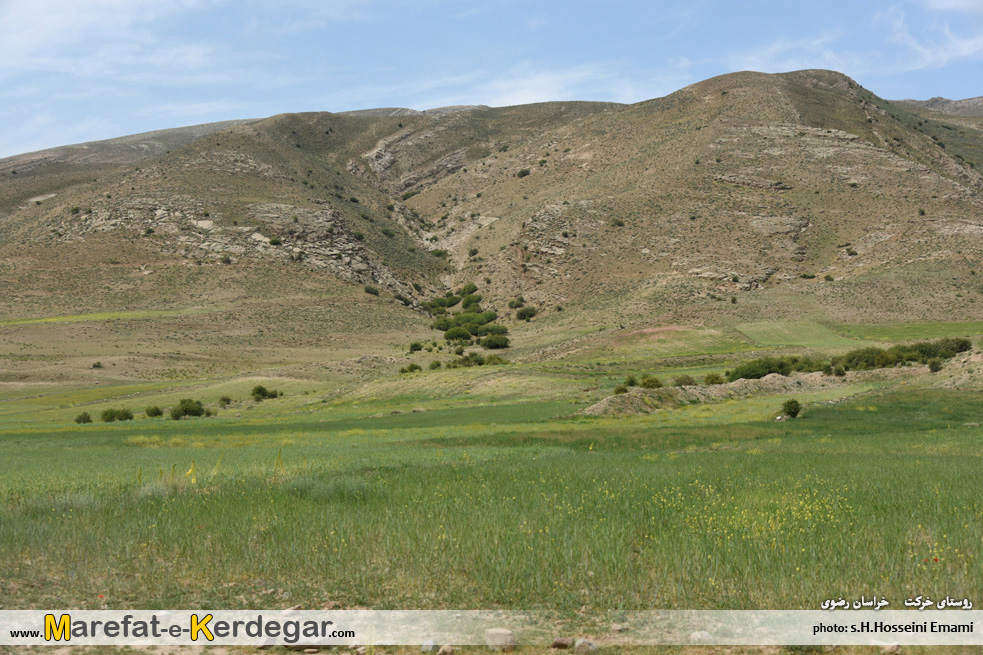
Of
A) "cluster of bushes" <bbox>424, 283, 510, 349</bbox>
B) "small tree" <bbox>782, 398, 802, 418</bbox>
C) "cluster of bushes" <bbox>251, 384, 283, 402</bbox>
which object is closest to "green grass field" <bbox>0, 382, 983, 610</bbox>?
"small tree" <bbox>782, 398, 802, 418</bbox>

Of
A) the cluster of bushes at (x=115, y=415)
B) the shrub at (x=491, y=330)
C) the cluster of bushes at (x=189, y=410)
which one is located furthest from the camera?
the shrub at (x=491, y=330)

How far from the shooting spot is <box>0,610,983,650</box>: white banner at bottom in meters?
7.04

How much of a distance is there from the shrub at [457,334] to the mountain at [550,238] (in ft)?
28.6

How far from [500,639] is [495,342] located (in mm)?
88619

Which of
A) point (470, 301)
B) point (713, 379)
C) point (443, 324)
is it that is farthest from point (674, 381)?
point (470, 301)

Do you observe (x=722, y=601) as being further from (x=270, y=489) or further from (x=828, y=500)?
(x=270, y=489)

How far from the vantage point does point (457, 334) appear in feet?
347

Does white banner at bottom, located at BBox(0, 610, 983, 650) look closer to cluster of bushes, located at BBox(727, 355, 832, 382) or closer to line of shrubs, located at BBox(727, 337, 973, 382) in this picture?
line of shrubs, located at BBox(727, 337, 973, 382)

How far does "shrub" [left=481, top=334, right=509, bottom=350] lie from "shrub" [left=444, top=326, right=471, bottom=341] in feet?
24.5

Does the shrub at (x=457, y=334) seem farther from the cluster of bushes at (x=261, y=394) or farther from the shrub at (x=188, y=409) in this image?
the shrub at (x=188, y=409)

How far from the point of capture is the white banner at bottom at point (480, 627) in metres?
7.04

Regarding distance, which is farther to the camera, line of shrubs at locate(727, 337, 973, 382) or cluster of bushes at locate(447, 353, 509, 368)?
cluster of bushes at locate(447, 353, 509, 368)

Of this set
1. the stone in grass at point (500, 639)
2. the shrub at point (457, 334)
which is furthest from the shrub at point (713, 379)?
the stone in grass at point (500, 639)

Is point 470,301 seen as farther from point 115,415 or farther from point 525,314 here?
point 115,415
